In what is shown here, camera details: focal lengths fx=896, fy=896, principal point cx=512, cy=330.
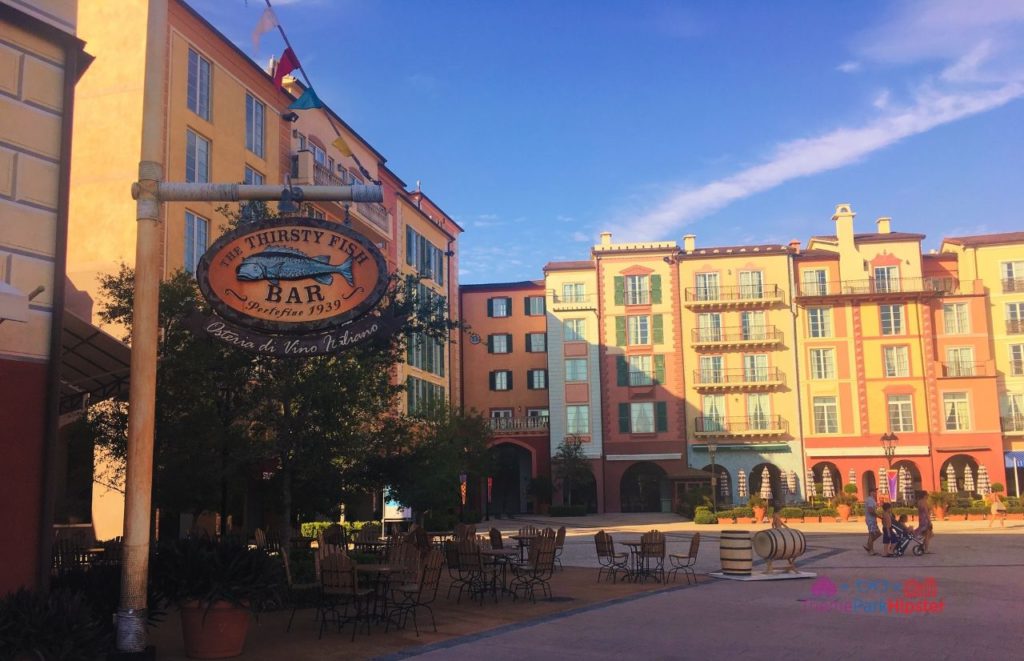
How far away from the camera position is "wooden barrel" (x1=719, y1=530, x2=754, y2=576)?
16781 mm

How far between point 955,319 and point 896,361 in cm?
423

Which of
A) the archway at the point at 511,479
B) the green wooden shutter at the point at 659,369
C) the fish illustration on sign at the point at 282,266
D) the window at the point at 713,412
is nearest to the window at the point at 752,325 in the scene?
the window at the point at 713,412

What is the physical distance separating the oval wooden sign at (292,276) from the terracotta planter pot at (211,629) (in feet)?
9.53

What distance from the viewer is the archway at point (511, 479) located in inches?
2162

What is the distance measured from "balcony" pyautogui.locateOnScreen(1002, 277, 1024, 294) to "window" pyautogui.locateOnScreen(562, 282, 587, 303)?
2397cm

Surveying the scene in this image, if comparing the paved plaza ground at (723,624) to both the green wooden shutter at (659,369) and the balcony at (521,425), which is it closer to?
the green wooden shutter at (659,369)

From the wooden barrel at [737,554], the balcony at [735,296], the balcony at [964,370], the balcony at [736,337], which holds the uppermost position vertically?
the balcony at [735,296]

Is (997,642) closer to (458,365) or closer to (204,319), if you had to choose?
(204,319)

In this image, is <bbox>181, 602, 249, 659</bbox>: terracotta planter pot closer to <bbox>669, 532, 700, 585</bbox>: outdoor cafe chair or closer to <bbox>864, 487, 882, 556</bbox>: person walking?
<bbox>669, 532, 700, 585</bbox>: outdoor cafe chair

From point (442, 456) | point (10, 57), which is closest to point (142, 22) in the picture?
point (442, 456)

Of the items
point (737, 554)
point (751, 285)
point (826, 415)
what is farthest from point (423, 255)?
point (737, 554)

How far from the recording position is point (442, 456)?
2005 centimetres

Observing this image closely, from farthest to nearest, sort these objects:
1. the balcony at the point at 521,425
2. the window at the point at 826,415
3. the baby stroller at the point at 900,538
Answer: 1. the balcony at the point at 521,425
2. the window at the point at 826,415
3. the baby stroller at the point at 900,538

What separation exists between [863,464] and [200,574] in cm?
4663
